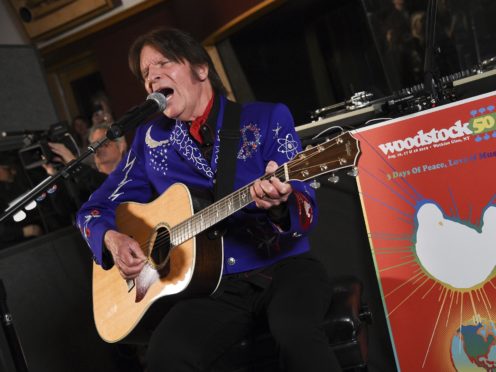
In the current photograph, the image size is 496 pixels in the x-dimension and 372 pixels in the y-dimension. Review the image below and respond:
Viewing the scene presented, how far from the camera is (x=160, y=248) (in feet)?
7.94

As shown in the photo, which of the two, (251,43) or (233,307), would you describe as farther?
(251,43)

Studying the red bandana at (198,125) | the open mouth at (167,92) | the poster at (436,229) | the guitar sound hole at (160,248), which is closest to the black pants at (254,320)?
the guitar sound hole at (160,248)

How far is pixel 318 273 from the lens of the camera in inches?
86.4

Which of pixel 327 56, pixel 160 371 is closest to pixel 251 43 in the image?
pixel 327 56

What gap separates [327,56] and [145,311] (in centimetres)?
339

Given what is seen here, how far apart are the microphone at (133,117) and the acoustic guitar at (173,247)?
12.0 inches

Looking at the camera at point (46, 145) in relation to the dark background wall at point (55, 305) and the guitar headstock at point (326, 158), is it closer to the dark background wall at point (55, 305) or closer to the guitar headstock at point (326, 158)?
the dark background wall at point (55, 305)

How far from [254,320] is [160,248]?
0.46 m

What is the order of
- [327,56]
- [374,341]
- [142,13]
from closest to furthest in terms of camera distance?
[374,341]
[327,56]
[142,13]

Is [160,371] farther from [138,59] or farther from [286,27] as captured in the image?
[286,27]

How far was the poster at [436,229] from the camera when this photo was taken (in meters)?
2.26

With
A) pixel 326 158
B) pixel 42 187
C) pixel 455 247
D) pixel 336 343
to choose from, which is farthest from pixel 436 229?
pixel 42 187

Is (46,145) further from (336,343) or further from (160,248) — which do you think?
(336,343)

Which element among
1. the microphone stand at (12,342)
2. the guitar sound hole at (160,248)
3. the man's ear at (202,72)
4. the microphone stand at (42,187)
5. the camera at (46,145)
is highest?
the camera at (46,145)
